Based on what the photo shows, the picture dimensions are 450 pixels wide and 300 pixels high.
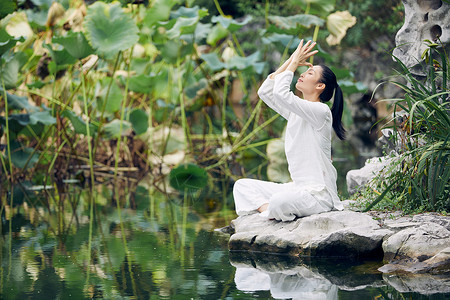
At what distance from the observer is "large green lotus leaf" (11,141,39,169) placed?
7818mm

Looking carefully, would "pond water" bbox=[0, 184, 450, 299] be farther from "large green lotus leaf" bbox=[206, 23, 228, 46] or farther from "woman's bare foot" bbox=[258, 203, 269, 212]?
"large green lotus leaf" bbox=[206, 23, 228, 46]

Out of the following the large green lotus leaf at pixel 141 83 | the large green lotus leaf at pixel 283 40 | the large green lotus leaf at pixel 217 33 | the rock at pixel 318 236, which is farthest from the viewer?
the large green lotus leaf at pixel 217 33

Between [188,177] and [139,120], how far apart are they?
105 cm

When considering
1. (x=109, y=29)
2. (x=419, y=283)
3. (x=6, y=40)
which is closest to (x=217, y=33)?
(x=109, y=29)

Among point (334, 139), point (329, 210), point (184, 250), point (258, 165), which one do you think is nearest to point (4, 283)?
point (184, 250)

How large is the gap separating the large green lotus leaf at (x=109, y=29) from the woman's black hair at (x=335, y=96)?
312 cm

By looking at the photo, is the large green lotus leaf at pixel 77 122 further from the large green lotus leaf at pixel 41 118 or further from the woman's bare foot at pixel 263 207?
the woman's bare foot at pixel 263 207

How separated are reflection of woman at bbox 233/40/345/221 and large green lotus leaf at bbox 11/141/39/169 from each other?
161 inches

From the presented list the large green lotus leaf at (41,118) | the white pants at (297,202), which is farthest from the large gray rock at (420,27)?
the large green lotus leaf at (41,118)

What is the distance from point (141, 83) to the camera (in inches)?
329

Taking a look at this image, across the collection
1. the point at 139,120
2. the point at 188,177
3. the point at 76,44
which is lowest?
the point at 188,177

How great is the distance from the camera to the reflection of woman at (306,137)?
13.8ft

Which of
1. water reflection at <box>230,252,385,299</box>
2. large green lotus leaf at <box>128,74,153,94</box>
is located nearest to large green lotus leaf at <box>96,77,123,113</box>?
large green lotus leaf at <box>128,74,153,94</box>

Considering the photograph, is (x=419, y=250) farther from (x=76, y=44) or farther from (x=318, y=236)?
(x=76, y=44)
